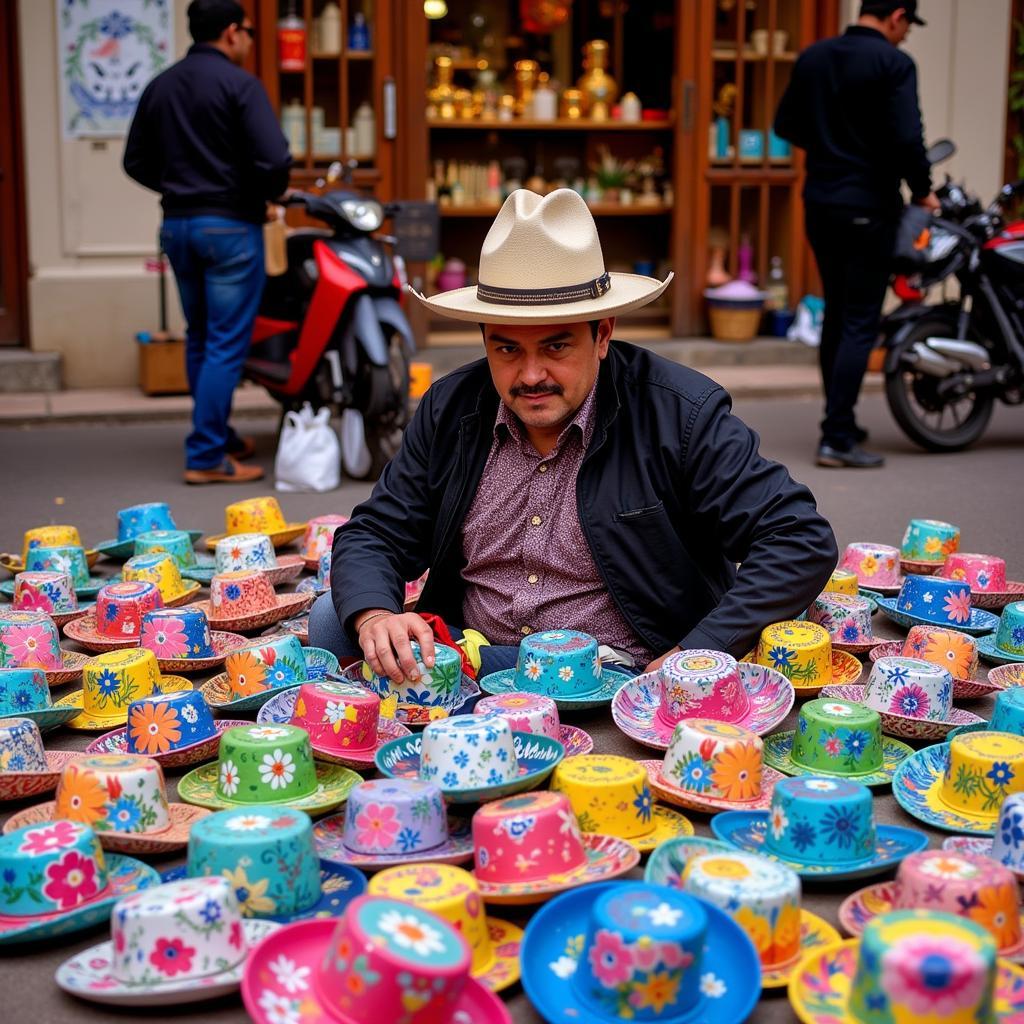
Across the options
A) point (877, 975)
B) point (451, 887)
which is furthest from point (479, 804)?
point (877, 975)

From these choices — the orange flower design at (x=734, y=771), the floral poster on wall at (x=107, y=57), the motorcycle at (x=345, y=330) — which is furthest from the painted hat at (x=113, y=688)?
the floral poster on wall at (x=107, y=57)

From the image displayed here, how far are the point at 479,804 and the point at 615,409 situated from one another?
1058 mm

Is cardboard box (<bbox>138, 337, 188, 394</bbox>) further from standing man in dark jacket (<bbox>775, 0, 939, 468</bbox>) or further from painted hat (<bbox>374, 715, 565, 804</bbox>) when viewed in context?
painted hat (<bbox>374, 715, 565, 804</bbox>)

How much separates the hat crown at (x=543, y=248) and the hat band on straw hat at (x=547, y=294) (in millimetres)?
13

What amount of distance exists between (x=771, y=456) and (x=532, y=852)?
17.6 feet

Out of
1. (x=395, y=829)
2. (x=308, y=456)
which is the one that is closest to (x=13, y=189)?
(x=308, y=456)

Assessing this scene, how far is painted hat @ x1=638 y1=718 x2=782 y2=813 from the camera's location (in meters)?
2.87

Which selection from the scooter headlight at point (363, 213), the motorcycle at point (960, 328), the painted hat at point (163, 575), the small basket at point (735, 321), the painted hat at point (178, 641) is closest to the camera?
the painted hat at point (178, 641)

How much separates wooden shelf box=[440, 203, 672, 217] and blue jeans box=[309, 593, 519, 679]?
7.45m

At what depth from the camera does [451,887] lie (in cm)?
228

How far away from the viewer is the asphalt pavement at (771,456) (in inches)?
239

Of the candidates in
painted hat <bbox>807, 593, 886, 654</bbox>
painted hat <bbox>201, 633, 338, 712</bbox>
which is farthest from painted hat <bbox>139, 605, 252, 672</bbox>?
painted hat <bbox>807, 593, 886, 654</bbox>

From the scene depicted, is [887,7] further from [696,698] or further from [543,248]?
[696,698]

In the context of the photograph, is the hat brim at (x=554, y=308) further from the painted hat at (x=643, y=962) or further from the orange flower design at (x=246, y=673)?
the painted hat at (x=643, y=962)
